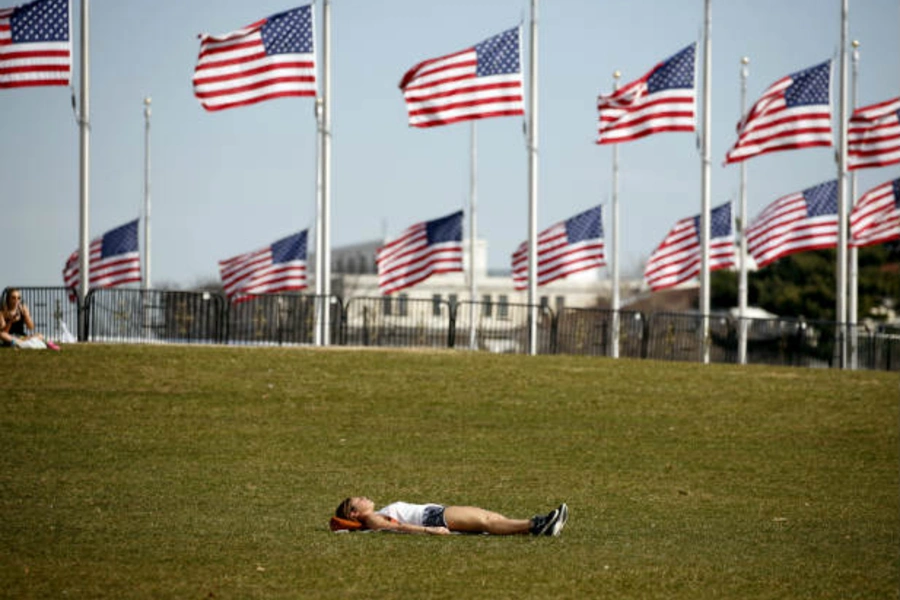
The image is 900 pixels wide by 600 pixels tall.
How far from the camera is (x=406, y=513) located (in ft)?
39.8

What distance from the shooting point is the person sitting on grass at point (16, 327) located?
24.3 m

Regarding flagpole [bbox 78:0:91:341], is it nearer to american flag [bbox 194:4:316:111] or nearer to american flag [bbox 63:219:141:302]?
american flag [bbox 194:4:316:111]

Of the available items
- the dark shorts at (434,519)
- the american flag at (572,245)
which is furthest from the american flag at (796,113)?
the dark shorts at (434,519)

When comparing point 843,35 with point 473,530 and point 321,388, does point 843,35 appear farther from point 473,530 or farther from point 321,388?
point 473,530

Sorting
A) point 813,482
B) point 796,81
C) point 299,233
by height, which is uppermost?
point 796,81

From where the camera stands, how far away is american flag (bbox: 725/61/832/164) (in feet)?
98.4

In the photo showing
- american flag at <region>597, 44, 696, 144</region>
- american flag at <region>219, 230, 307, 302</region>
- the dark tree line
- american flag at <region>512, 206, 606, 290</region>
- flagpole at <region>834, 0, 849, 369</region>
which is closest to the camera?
american flag at <region>597, 44, 696, 144</region>

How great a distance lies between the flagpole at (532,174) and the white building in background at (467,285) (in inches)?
2406

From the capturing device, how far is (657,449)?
66.6 feet

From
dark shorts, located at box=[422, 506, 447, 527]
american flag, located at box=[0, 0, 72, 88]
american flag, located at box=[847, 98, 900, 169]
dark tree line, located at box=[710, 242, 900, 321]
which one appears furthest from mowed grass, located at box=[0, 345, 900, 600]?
dark tree line, located at box=[710, 242, 900, 321]

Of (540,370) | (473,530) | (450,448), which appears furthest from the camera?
(540,370)

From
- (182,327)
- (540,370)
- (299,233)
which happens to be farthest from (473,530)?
(299,233)

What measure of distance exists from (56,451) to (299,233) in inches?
811

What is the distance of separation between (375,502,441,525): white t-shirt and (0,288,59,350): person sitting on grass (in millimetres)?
14005
